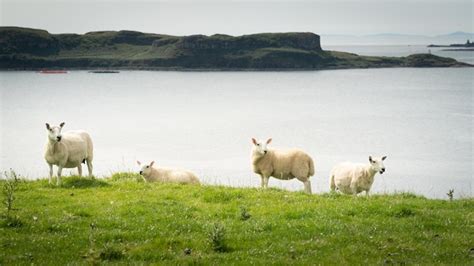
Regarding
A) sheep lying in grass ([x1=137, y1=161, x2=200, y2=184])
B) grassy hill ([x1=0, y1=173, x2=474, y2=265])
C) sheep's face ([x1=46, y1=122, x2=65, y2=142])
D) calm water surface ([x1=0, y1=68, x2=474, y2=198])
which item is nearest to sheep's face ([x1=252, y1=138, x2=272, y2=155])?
sheep lying in grass ([x1=137, y1=161, x2=200, y2=184])

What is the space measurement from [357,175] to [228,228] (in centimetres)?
1023

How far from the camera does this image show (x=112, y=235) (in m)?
15.2

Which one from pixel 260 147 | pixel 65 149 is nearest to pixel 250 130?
pixel 260 147

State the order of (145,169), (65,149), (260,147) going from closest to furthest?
(65,149)
(260,147)
(145,169)

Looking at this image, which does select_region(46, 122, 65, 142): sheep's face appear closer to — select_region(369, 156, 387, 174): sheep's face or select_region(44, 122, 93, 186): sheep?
select_region(44, 122, 93, 186): sheep

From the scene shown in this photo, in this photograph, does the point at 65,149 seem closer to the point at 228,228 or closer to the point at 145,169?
the point at 145,169

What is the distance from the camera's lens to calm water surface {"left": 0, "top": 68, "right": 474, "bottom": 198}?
54.1 metres

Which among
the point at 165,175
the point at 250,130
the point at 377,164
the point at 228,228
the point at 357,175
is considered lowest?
the point at 250,130

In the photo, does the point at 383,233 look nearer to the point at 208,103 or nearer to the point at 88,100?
the point at 208,103

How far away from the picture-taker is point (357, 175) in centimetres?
2469

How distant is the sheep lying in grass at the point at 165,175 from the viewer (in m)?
25.9

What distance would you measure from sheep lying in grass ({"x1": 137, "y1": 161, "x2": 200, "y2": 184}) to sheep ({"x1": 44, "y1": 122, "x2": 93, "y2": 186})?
2505mm

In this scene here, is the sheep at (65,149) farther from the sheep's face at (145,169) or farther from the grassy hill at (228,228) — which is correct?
the sheep's face at (145,169)

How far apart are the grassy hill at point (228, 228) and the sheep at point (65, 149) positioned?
221 centimetres
